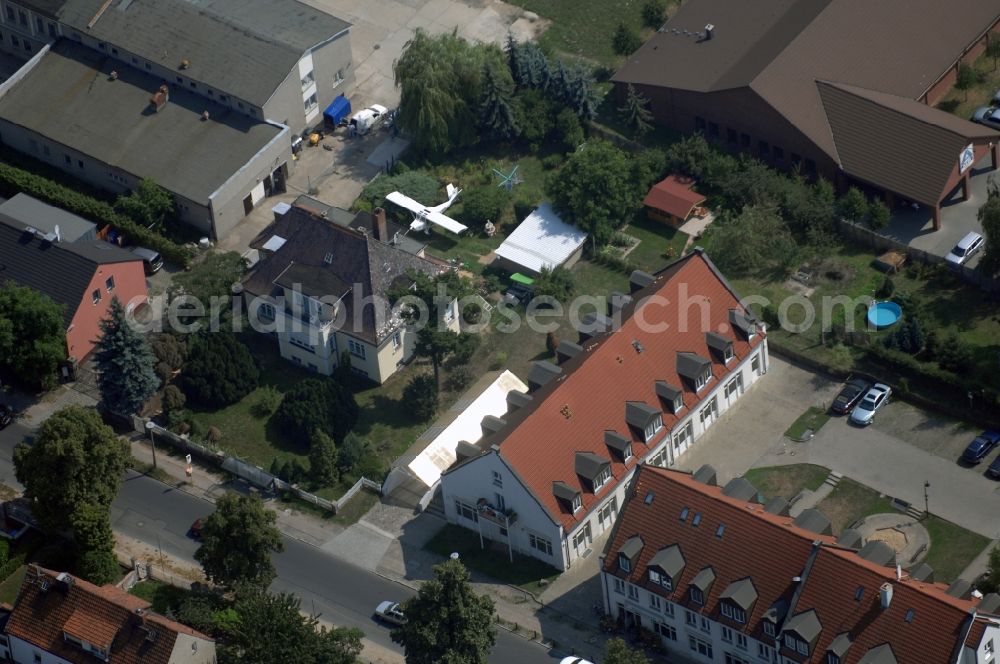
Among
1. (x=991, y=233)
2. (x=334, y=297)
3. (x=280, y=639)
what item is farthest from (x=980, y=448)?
(x=280, y=639)

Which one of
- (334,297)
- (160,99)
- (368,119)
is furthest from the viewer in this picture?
(368,119)

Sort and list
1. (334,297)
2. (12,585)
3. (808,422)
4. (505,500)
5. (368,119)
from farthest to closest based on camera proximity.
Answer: (368,119)
(334,297)
(808,422)
(12,585)
(505,500)

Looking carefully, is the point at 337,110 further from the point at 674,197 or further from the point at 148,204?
the point at 674,197

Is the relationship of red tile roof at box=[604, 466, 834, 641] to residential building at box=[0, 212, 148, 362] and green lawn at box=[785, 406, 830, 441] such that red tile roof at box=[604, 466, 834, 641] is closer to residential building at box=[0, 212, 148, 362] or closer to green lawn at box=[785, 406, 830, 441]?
green lawn at box=[785, 406, 830, 441]

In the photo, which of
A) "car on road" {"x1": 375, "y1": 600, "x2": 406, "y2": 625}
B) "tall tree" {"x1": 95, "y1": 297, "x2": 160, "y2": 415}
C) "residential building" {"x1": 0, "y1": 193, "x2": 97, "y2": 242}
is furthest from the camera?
"residential building" {"x1": 0, "y1": 193, "x2": 97, "y2": 242}

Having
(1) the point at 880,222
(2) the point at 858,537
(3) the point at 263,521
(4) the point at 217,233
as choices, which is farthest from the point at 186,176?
(2) the point at 858,537

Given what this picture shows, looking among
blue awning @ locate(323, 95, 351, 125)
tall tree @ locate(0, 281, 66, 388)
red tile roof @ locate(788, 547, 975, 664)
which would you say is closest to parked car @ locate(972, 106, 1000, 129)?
blue awning @ locate(323, 95, 351, 125)
